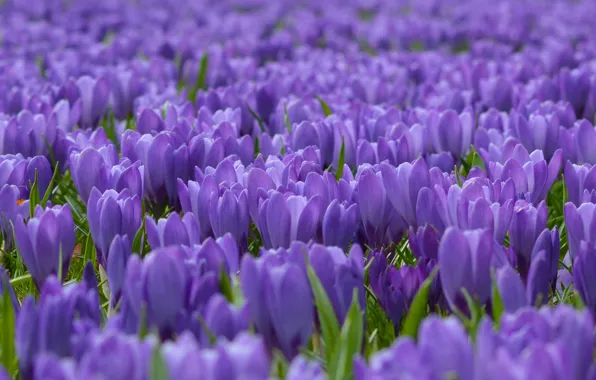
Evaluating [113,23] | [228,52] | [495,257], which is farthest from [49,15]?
[495,257]

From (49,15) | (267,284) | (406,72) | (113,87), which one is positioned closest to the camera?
(267,284)

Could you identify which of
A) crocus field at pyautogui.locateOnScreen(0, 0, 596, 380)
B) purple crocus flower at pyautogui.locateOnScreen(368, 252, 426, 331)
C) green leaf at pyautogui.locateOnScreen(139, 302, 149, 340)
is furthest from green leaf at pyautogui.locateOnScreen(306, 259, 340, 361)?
green leaf at pyautogui.locateOnScreen(139, 302, 149, 340)

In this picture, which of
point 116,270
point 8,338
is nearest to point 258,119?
point 116,270

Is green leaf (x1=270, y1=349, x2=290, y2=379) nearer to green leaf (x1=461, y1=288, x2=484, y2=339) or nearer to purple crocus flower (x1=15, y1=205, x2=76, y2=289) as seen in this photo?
green leaf (x1=461, y1=288, x2=484, y2=339)

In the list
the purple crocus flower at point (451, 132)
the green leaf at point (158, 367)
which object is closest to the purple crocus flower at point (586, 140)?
the purple crocus flower at point (451, 132)

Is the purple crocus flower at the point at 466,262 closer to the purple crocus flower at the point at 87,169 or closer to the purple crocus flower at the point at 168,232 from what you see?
the purple crocus flower at the point at 168,232

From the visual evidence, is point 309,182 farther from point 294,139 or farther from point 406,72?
point 406,72
